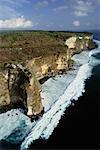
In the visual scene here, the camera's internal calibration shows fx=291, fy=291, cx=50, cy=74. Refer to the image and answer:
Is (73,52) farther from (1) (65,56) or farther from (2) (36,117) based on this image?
(2) (36,117)

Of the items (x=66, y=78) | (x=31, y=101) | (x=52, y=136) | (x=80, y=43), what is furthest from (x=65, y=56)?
(x=80, y=43)

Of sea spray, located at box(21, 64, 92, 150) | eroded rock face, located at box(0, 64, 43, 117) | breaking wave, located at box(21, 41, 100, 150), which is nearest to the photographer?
sea spray, located at box(21, 64, 92, 150)

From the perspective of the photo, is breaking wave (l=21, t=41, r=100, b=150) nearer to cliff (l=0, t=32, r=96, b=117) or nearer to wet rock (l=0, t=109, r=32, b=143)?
wet rock (l=0, t=109, r=32, b=143)

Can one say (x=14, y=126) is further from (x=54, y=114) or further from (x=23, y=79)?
(x=23, y=79)

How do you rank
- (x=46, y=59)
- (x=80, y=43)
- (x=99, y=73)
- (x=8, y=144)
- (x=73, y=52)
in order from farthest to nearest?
(x=80, y=43) < (x=73, y=52) < (x=99, y=73) < (x=46, y=59) < (x=8, y=144)

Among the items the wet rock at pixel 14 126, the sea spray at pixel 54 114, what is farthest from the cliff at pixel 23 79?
the sea spray at pixel 54 114

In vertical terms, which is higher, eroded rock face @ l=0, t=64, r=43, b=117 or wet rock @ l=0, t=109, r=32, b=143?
eroded rock face @ l=0, t=64, r=43, b=117

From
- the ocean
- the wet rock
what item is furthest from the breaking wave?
the wet rock
